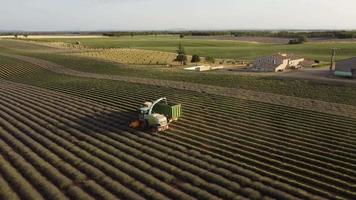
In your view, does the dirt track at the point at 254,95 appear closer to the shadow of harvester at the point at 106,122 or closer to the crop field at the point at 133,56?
the shadow of harvester at the point at 106,122

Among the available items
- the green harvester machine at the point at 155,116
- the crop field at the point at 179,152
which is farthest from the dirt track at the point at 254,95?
the green harvester machine at the point at 155,116

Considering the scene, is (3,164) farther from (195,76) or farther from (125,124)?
(195,76)

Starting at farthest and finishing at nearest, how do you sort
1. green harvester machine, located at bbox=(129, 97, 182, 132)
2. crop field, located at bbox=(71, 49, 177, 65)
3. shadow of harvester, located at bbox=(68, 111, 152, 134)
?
crop field, located at bbox=(71, 49, 177, 65) → shadow of harvester, located at bbox=(68, 111, 152, 134) → green harvester machine, located at bbox=(129, 97, 182, 132)

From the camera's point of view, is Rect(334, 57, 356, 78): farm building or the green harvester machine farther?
Rect(334, 57, 356, 78): farm building

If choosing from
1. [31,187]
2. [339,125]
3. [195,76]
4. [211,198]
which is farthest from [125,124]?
[195,76]

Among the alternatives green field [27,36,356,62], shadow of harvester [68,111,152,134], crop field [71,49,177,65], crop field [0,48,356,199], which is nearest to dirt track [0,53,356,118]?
crop field [0,48,356,199]

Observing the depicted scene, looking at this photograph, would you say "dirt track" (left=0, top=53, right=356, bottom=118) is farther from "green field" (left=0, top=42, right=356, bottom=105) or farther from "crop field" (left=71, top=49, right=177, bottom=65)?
"crop field" (left=71, top=49, right=177, bottom=65)
